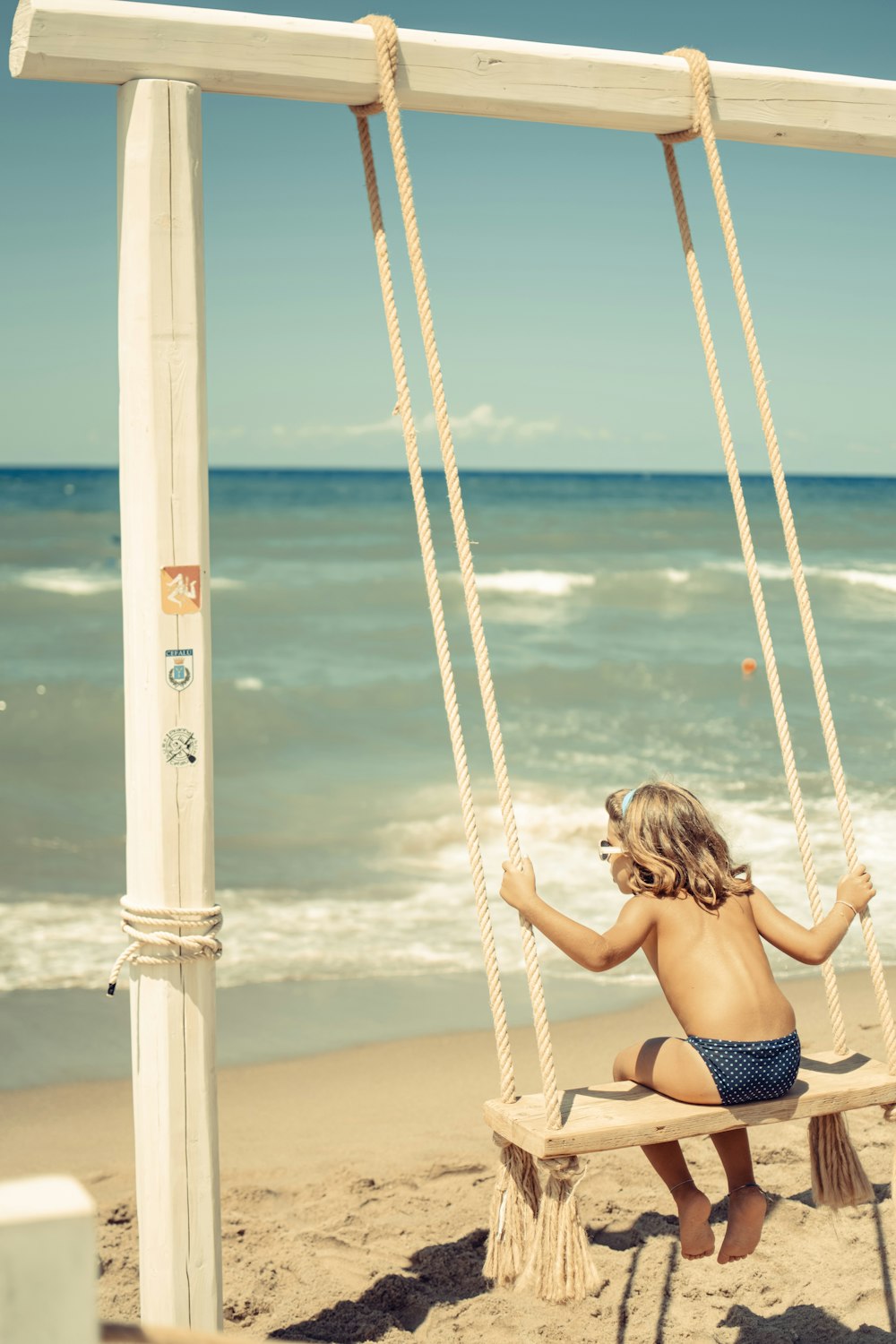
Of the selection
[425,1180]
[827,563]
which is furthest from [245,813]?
[827,563]

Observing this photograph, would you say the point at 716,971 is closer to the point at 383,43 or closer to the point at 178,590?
the point at 178,590

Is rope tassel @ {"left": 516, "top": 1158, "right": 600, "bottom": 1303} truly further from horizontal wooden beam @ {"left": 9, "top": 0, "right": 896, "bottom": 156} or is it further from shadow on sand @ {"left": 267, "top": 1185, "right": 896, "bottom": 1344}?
horizontal wooden beam @ {"left": 9, "top": 0, "right": 896, "bottom": 156}

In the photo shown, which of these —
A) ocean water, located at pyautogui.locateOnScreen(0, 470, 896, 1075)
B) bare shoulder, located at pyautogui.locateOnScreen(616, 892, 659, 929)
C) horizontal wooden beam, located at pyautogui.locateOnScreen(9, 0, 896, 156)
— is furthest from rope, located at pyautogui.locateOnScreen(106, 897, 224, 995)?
horizontal wooden beam, located at pyautogui.locateOnScreen(9, 0, 896, 156)

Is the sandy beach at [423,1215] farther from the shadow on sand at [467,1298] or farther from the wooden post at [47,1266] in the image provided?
the wooden post at [47,1266]

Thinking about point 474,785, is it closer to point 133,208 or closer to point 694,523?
point 133,208

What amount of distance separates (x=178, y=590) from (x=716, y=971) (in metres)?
1.21

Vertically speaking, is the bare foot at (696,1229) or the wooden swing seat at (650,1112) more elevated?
the wooden swing seat at (650,1112)

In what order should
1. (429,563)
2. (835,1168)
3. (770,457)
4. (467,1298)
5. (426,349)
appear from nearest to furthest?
(429,563)
(426,349)
(835,1168)
(770,457)
(467,1298)

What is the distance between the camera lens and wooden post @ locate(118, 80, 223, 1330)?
2.38 m

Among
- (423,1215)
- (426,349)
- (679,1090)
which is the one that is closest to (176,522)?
(426,349)

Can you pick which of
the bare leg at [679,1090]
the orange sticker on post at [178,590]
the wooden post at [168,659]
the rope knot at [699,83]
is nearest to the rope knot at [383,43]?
the wooden post at [168,659]

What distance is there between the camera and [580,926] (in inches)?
95.3

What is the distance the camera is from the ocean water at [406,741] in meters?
5.78

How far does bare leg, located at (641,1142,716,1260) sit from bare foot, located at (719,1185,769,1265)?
30 millimetres
